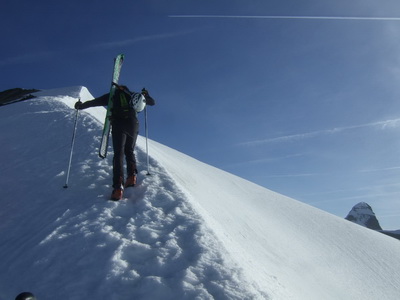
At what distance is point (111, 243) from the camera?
165 inches

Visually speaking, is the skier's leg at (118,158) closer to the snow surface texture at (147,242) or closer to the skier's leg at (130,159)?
the skier's leg at (130,159)

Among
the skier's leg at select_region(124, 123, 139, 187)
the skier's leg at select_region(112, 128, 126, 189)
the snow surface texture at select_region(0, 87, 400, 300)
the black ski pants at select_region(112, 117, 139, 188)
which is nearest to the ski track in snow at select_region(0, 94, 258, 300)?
the snow surface texture at select_region(0, 87, 400, 300)

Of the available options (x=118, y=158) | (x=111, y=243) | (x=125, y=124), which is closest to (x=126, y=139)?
(x=125, y=124)

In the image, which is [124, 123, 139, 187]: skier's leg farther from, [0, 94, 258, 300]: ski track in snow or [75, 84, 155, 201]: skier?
[0, 94, 258, 300]: ski track in snow

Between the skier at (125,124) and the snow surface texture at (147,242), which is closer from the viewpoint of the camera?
the snow surface texture at (147,242)

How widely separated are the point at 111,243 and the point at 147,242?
48 centimetres

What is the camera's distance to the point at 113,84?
648 centimetres

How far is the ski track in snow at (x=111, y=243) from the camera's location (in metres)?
3.50

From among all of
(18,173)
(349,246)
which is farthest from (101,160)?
(349,246)

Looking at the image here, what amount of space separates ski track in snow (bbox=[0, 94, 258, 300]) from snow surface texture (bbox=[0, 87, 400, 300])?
0.01 m

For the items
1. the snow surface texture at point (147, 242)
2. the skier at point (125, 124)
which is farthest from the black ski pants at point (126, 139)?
the snow surface texture at point (147, 242)

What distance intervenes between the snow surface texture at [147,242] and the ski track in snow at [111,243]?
0.01m

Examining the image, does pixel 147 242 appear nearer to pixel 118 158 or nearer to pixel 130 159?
pixel 118 158

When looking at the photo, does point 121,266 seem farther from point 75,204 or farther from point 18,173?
point 18,173
